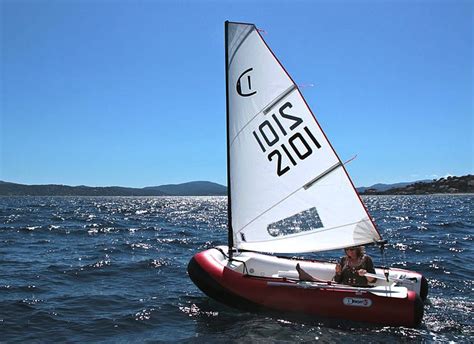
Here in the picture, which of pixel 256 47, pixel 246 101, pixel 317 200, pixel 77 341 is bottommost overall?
pixel 77 341

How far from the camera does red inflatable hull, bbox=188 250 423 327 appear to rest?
29.0ft

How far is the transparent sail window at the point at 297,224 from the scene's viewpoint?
10094 millimetres

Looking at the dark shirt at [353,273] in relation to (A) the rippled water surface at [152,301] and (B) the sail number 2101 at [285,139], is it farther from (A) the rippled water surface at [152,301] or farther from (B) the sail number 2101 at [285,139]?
(B) the sail number 2101 at [285,139]

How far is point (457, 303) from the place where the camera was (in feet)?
35.9

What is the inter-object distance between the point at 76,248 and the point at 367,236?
1470 cm

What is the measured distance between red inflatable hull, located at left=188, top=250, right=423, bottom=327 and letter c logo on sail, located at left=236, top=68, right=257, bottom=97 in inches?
163

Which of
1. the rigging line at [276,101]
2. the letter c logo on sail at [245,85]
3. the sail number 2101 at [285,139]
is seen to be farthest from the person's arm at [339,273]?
the letter c logo on sail at [245,85]

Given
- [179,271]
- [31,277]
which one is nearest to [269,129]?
[179,271]

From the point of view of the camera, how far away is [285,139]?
33.1 ft

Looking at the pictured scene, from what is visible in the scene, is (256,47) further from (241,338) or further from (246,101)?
(241,338)

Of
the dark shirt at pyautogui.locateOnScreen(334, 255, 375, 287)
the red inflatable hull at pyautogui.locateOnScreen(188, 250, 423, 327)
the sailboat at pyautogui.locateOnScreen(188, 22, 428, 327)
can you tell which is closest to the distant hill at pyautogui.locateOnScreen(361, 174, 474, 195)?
the dark shirt at pyautogui.locateOnScreen(334, 255, 375, 287)

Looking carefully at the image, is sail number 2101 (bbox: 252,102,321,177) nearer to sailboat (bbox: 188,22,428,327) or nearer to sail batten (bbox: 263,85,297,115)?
sailboat (bbox: 188,22,428,327)

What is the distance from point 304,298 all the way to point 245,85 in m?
4.96

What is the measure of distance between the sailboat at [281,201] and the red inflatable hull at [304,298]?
2 centimetres
